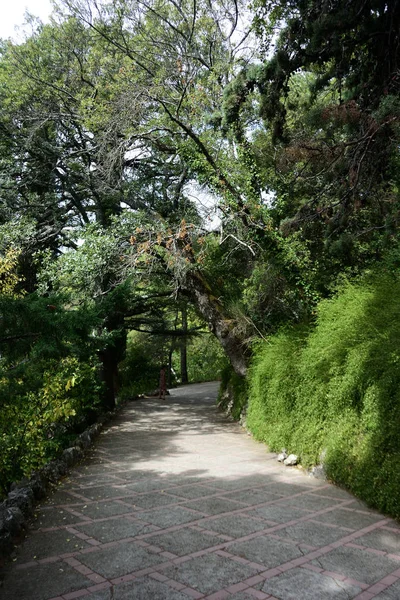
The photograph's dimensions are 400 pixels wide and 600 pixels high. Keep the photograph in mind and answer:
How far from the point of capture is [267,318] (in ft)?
35.6

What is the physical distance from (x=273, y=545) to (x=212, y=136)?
10.5m

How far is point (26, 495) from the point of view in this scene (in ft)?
16.9

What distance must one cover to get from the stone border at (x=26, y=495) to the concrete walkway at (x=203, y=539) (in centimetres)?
15

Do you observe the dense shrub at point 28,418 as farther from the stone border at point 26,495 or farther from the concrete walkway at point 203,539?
the concrete walkway at point 203,539

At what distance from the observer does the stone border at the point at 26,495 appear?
13.6 feet

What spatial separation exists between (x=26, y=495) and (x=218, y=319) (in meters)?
7.40

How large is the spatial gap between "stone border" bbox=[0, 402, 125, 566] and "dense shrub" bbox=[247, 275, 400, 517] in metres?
3.51

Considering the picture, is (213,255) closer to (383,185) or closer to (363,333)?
(383,185)

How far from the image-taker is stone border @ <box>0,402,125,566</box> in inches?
163

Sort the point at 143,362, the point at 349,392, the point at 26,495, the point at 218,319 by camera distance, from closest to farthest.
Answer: the point at 26,495 → the point at 349,392 → the point at 218,319 → the point at 143,362

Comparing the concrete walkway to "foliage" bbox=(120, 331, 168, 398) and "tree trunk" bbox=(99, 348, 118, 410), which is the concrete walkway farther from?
"foliage" bbox=(120, 331, 168, 398)

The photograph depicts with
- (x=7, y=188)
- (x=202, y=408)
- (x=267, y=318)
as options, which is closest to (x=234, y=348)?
(x=267, y=318)

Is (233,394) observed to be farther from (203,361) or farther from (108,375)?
(203,361)

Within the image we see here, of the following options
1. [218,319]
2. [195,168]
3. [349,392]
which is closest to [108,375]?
[218,319]
